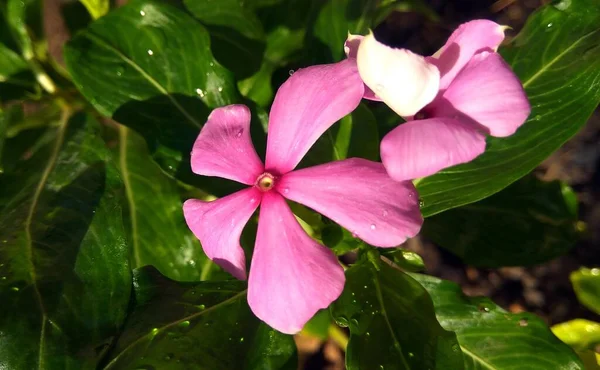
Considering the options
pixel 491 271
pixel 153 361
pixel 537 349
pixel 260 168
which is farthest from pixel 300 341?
pixel 260 168

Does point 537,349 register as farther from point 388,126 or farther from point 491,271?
point 491,271

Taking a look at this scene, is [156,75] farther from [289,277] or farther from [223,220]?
[289,277]

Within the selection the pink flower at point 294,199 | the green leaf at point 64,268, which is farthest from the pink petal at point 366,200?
the green leaf at point 64,268

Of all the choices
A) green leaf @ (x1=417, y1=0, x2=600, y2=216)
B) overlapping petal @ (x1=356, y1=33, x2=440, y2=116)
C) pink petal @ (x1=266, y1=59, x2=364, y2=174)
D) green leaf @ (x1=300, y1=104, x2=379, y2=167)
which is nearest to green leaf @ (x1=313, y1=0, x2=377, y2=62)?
green leaf @ (x1=300, y1=104, x2=379, y2=167)

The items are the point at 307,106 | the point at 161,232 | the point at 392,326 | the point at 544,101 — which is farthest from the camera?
the point at 161,232

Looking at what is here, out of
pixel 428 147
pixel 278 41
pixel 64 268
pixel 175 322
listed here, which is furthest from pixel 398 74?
pixel 278 41
